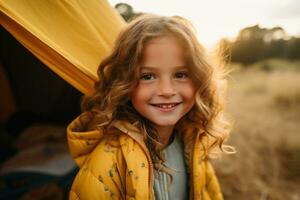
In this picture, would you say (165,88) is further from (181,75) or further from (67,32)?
(67,32)

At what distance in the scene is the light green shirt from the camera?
5.40 feet

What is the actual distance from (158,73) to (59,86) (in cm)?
222

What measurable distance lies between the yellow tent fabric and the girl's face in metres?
0.33

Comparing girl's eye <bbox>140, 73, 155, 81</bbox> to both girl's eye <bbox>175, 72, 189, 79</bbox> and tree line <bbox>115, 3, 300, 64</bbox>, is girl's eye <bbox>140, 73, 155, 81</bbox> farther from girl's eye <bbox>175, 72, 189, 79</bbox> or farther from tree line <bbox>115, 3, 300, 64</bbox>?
tree line <bbox>115, 3, 300, 64</bbox>

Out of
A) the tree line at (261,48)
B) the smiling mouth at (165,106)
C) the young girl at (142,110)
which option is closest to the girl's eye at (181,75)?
the young girl at (142,110)

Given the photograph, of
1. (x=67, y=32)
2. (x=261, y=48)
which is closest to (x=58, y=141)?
(x=67, y=32)

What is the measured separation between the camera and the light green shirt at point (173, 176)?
165cm

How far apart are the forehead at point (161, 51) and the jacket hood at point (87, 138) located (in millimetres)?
271

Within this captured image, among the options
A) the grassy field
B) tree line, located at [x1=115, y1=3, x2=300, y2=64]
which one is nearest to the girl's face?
the grassy field

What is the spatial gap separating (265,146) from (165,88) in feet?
10.00

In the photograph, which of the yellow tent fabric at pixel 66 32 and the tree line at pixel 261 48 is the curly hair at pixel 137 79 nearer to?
the yellow tent fabric at pixel 66 32

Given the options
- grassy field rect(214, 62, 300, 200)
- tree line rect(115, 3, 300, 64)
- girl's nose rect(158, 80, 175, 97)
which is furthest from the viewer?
tree line rect(115, 3, 300, 64)

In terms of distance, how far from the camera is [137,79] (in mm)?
1504

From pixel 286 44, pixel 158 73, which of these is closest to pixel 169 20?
pixel 158 73
